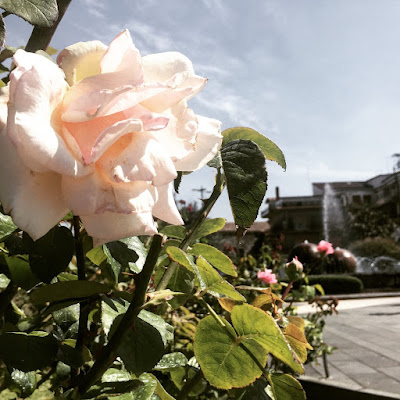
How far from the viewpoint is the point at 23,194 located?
233 mm

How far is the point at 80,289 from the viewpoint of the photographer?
38 cm

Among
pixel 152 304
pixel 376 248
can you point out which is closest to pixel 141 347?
pixel 152 304

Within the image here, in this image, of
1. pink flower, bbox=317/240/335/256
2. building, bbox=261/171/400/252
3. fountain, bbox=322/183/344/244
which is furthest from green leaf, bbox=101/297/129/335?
building, bbox=261/171/400/252

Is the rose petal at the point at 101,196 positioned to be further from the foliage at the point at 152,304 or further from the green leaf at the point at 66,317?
the green leaf at the point at 66,317

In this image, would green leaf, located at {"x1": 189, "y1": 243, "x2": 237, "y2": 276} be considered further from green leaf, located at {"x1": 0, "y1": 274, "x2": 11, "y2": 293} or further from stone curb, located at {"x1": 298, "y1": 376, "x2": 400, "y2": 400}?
stone curb, located at {"x1": 298, "y1": 376, "x2": 400, "y2": 400}

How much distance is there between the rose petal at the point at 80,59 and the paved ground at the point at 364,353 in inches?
59.5

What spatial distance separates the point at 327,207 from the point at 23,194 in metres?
34.8

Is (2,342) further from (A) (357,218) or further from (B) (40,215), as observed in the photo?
(A) (357,218)

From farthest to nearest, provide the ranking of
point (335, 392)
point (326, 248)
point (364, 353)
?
point (364, 353), point (326, 248), point (335, 392)

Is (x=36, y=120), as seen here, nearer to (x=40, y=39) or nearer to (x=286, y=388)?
(x=40, y=39)

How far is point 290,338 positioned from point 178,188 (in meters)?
0.22

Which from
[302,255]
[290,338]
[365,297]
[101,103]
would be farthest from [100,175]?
[365,297]

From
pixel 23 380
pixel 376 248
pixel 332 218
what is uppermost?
pixel 332 218

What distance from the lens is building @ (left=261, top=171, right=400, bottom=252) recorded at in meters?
31.5
